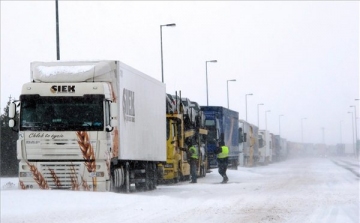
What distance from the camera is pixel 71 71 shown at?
21234 millimetres

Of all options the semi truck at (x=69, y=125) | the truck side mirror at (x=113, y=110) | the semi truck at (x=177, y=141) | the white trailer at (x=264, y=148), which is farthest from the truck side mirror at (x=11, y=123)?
the white trailer at (x=264, y=148)

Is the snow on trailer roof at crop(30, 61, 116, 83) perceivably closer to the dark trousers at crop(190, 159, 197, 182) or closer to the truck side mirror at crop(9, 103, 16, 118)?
the truck side mirror at crop(9, 103, 16, 118)

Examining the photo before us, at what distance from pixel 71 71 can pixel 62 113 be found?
4.01ft

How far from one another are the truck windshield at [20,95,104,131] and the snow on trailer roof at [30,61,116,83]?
66 centimetres

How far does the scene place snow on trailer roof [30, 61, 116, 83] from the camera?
21.2m

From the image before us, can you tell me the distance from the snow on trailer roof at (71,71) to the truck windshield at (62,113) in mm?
657

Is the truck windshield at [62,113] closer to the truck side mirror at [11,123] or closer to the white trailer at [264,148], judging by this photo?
the truck side mirror at [11,123]

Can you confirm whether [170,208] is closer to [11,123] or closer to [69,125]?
[69,125]

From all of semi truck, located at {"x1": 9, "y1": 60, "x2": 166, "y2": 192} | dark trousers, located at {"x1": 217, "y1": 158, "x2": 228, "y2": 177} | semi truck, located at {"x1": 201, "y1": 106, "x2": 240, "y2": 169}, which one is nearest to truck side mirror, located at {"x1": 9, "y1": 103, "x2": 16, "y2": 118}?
semi truck, located at {"x1": 9, "y1": 60, "x2": 166, "y2": 192}

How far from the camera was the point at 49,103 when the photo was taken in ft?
68.4

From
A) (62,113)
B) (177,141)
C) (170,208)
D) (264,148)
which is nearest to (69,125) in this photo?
(62,113)

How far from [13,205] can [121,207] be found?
231cm

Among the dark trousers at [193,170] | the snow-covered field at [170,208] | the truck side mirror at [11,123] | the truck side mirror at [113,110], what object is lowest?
the snow-covered field at [170,208]

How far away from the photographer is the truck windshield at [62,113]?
20.7 metres
